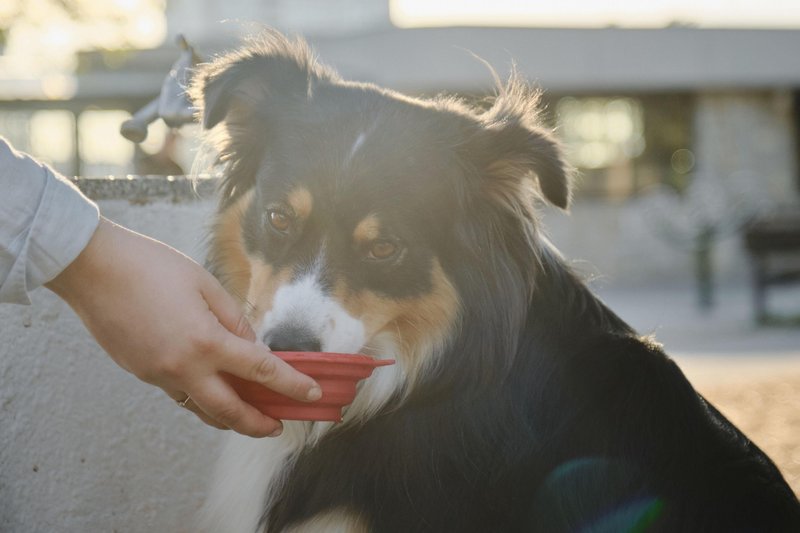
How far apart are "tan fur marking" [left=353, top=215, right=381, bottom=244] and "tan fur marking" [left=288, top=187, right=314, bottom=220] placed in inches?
6.3

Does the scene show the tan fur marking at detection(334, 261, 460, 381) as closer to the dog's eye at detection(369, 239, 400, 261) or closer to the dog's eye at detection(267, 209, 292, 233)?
the dog's eye at detection(369, 239, 400, 261)

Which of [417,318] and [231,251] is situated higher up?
[231,251]

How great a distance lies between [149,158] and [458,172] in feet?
17.7

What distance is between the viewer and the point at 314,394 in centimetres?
240

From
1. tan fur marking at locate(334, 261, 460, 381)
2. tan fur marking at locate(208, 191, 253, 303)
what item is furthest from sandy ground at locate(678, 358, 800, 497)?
tan fur marking at locate(208, 191, 253, 303)

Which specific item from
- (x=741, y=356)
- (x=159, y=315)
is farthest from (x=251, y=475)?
(x=741, y=356)

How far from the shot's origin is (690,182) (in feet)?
78.0

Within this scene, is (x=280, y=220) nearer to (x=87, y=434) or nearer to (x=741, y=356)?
(x=87, y=434)

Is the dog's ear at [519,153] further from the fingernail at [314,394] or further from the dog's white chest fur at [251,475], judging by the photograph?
the fingernail at [314,394]

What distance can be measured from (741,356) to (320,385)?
9.50m

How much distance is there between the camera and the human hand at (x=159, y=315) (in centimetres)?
218

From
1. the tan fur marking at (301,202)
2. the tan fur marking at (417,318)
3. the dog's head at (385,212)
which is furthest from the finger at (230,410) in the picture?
the tan fur marking at (301,202)

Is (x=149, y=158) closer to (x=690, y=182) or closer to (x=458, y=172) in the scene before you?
(x=458, y=172)

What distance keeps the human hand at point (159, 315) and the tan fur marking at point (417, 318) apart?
94 cm
